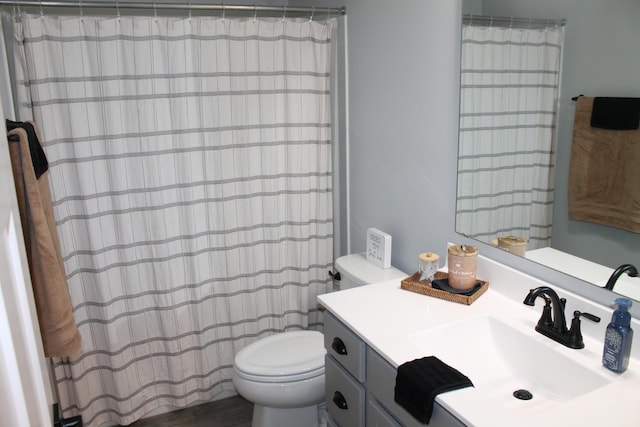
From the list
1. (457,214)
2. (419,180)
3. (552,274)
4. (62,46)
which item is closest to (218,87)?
(62,46)

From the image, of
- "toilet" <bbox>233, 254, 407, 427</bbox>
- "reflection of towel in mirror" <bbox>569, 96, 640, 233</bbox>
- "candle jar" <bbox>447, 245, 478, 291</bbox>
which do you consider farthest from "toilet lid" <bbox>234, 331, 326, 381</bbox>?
"reflection of towel in mirror" <bbox>569, 96, 640, 233</bbox>

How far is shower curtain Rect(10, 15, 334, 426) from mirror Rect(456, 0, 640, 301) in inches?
47.6

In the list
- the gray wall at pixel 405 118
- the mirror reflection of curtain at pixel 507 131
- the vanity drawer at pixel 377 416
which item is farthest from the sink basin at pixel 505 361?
the gray wall at pixel 405 118

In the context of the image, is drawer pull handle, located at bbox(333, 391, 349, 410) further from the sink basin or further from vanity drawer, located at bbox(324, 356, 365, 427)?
the sink basin

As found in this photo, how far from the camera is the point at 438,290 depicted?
68.7 inches

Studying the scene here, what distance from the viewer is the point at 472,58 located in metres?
1.79

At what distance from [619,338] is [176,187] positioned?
1.86 m

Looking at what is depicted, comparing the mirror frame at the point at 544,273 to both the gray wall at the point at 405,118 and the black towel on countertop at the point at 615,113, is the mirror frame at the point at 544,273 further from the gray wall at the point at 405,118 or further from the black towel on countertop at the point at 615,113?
the black towel on countertop at the point at 615,113

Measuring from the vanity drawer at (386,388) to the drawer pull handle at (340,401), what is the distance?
0.62 feet

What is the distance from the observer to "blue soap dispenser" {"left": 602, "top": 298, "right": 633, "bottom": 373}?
1.23 metres

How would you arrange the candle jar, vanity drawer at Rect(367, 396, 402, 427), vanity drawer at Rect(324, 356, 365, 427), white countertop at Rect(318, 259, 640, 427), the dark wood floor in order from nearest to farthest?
white countertop at Rect(318, 259, 640, 427) < vanity drawer at Rect(367, 396, 402, 427) < vanity drawer at Rect(324, 356, 365, 427) < the candle jar < the dark wood floor

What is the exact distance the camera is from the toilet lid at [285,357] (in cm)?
213

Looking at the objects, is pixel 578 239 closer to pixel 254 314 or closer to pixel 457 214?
pixel 457 214

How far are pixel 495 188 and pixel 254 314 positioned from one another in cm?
146
